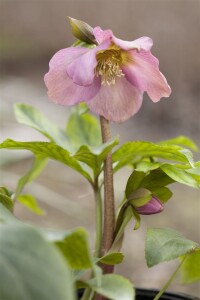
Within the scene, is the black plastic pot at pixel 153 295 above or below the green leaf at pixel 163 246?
below

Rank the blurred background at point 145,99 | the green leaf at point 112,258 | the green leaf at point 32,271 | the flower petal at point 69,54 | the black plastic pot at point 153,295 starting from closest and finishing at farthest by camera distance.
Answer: the green leaf at point 32,271, the green leaf at point 112,258, the flower petal at point 69,54, the black plastic pot at point 153,295, the blurred background at point 145,99

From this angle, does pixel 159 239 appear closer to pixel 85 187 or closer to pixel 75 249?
pixel 75 249

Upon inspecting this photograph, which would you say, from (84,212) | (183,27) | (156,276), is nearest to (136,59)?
(156,276)

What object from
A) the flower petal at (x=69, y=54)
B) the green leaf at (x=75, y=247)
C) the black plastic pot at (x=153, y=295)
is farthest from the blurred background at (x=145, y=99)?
the green leaf at (x=75, y=247)

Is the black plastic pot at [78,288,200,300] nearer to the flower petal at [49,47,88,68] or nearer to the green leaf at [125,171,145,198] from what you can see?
the green leaf at [125,171,145,198]

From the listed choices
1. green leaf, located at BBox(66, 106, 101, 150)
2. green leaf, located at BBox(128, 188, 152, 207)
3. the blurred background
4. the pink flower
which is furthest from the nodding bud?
the blurred background

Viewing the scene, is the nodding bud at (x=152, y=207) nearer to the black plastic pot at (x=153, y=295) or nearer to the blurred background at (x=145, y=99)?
the black plastic pot at (x=153, y=295)
